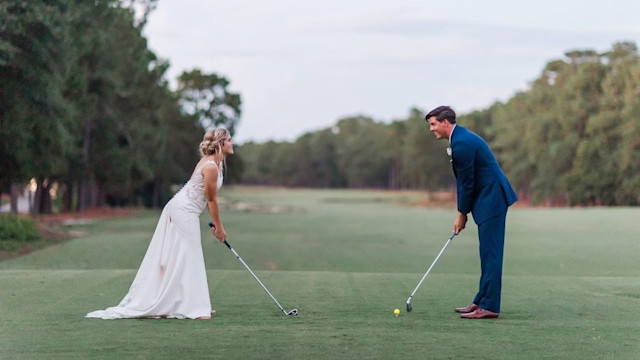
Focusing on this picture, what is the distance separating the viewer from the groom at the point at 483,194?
33.7 feet

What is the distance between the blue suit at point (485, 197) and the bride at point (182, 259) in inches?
93.6

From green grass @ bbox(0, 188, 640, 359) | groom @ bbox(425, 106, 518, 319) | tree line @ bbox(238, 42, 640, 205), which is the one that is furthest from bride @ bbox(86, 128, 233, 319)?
tree line @ bbox(238, 42, 640, 205)

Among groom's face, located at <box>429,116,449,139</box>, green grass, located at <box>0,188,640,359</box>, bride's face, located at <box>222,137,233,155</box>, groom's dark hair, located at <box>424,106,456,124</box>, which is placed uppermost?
groom's dark hair, located at <box>424,106,456,124</box>

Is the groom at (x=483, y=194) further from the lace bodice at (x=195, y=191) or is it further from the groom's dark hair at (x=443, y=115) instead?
the lace bodice at (x=195, y=191)

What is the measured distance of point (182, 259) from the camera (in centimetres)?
1024

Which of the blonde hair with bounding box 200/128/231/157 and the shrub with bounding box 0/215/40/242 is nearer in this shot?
the blonde hair with bounding box 200/128/231/157

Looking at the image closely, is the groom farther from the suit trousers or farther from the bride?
the bride

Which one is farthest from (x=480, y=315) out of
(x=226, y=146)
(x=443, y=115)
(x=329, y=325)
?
(x=226, y=146)

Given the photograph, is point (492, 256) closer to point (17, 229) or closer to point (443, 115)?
point (443, 115)

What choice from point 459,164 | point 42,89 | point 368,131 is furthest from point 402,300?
point 368,131

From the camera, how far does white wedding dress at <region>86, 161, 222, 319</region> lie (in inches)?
397

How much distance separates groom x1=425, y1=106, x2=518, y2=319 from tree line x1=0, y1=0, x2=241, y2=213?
15.1 meters

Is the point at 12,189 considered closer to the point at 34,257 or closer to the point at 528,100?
the point at 34,257

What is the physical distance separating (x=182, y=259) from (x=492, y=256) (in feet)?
10.4
